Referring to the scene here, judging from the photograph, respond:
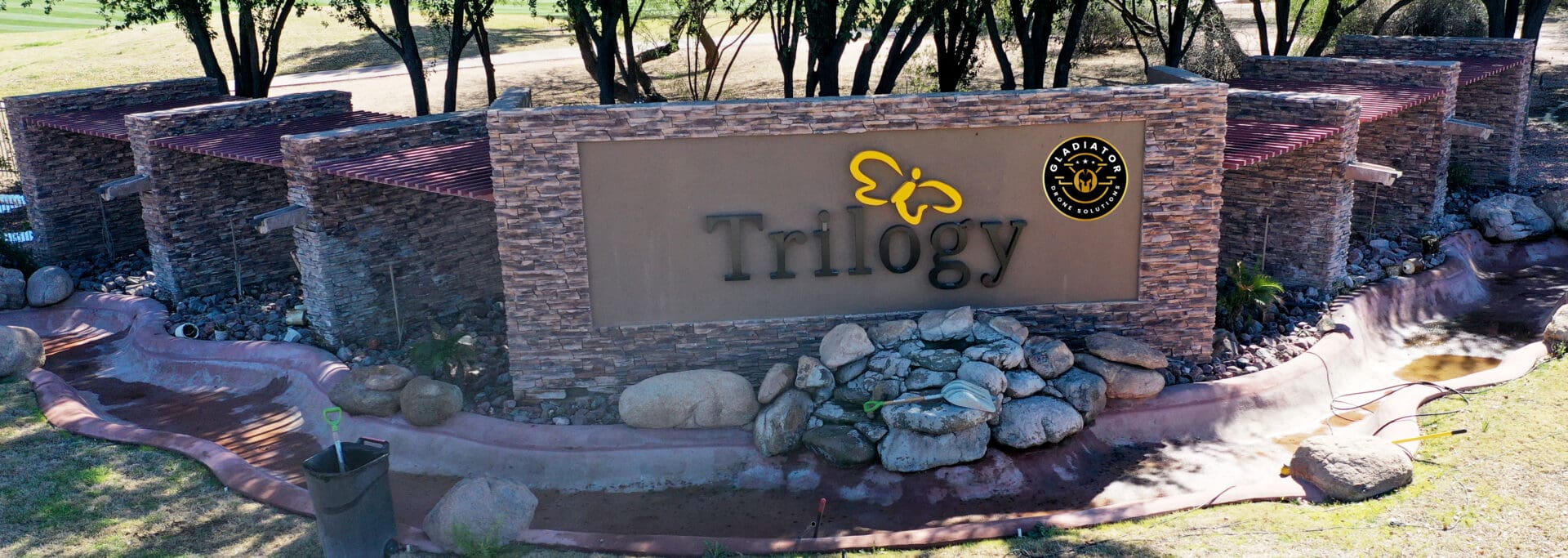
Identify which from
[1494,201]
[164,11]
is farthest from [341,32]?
[1494,201]

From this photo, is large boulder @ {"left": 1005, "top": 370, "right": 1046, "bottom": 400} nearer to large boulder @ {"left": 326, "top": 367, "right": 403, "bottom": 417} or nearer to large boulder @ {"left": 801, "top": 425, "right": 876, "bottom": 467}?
large boulder @ {"left": 801, "top": 425, "right": 876, "bottom": 467}

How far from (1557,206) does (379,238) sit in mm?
18102

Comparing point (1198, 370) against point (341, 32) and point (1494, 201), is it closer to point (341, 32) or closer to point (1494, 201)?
point (1494, 201)

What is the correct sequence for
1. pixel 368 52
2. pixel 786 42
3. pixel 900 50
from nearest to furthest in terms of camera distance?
1. pixel 900 50
2. pixel 786 42
3. pixel 368 52

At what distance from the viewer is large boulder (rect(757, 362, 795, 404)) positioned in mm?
12852

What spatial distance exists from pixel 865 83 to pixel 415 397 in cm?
999

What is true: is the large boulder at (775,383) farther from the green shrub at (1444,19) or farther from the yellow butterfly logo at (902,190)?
the green shrub at (1444,19)

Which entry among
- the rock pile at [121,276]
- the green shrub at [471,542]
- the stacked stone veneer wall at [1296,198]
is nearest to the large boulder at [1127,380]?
the stacked stone veneer wall at [1296,198]

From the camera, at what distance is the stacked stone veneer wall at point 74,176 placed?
63.1ft

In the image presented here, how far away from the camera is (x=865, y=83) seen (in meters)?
20.3

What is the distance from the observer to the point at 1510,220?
1952cm

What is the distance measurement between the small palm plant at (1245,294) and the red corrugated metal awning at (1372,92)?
3.10 meters

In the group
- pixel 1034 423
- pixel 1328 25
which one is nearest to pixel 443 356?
pixel 1034 423

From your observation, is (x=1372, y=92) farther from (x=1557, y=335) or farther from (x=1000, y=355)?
(x=1000, y=355)
